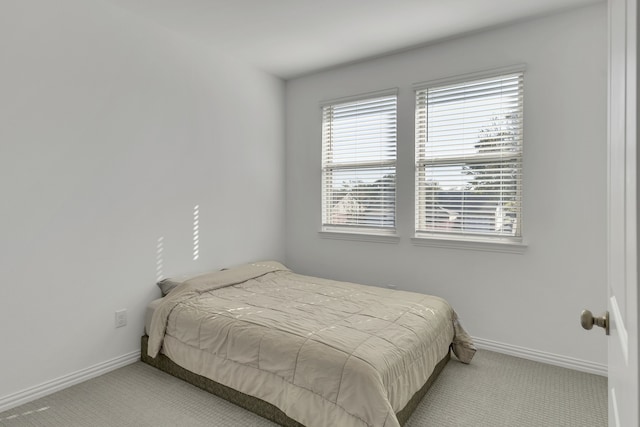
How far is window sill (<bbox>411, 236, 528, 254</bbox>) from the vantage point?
2.94m

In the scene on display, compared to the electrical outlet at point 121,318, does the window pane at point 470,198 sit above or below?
above

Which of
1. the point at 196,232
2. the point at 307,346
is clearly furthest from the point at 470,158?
the point at 196,232

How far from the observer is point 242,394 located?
7.22ft

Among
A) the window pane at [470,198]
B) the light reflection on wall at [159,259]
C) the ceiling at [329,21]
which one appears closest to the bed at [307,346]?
the light reflection on wall at [159,259]

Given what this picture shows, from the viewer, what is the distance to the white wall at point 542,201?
2.65m

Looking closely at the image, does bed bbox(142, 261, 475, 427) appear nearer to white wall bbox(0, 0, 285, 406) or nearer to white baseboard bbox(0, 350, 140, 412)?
white baseboard bbox(0, 350, 140, 412)

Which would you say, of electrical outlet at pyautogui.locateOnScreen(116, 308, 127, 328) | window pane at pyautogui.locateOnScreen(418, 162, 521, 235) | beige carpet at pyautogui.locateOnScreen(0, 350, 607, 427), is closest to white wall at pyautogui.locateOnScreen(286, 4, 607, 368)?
window pane at pyautogui.locateOnScreen(418, 162, 521, 235)

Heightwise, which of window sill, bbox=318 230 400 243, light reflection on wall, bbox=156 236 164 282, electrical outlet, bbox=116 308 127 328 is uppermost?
window sill, bbox=318 230 400 243

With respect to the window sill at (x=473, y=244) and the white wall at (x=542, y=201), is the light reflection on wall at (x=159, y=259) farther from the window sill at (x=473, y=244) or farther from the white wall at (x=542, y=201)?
the window sill at (x=473, y=244)

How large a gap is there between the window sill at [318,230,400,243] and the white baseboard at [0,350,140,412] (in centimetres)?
209

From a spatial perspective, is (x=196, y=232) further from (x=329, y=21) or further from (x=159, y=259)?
(x=329, y=21)

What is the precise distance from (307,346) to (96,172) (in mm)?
1958

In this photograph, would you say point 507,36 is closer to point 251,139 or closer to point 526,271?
point 526,271

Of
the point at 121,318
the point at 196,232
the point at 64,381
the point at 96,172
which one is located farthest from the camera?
the point at 196,232
